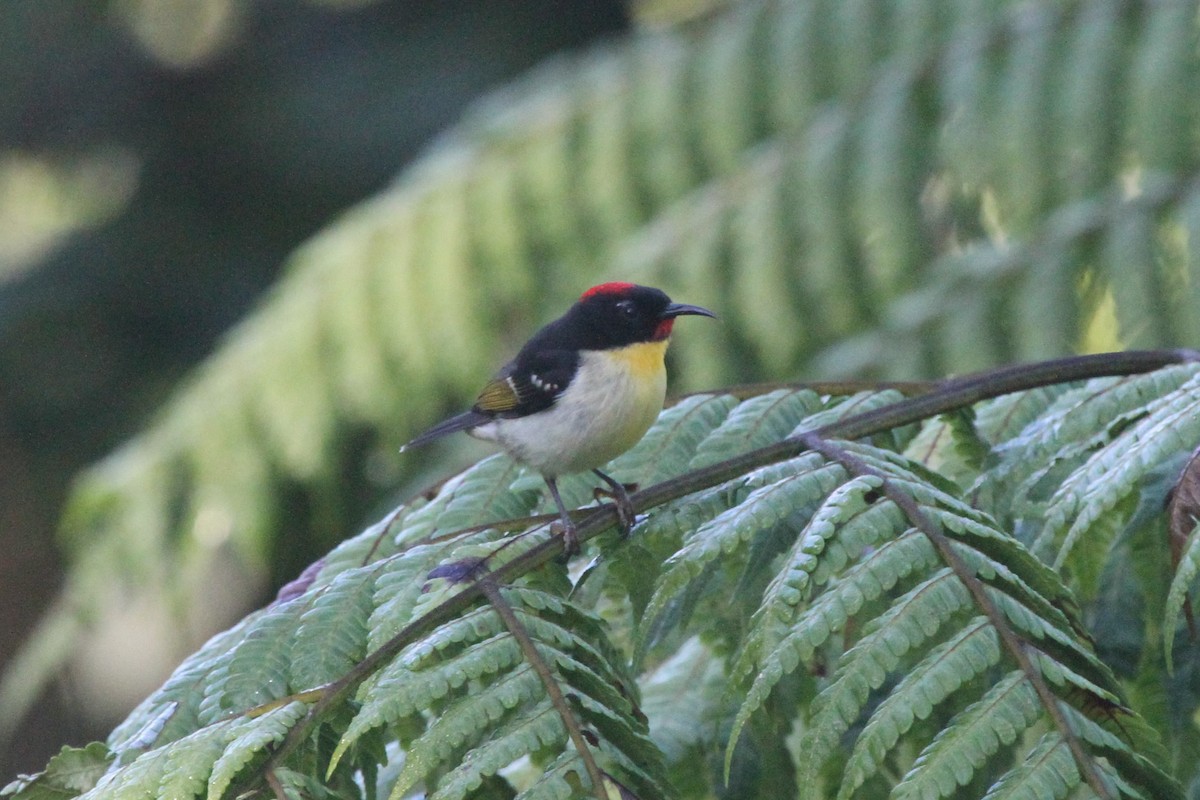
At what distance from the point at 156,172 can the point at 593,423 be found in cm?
747

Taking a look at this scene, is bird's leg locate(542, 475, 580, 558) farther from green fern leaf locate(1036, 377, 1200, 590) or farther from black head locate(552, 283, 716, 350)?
black head locate(552, 283, 716, 350)

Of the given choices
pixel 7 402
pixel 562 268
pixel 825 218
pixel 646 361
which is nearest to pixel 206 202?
pixel 7 402

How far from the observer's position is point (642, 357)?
10.2 ft

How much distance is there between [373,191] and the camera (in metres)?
9.28

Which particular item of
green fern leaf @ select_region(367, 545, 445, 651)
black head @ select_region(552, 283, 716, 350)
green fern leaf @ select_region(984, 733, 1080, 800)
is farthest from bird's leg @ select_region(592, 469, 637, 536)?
black head @ select_region(552, 283, 716, 350)

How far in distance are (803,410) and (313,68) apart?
7900 mm

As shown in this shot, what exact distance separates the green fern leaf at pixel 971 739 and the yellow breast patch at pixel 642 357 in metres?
1.41

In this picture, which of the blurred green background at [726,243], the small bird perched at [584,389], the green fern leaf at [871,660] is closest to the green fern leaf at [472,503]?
the small bird perched at [584,389]

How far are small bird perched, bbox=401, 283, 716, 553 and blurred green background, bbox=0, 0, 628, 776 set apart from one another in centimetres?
563

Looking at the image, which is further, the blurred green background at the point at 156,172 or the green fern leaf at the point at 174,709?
the blurred green background at the point at 156,172

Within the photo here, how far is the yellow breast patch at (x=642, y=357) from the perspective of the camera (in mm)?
3027

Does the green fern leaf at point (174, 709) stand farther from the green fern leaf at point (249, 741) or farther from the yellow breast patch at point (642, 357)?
the yellow breast patch at point (642, 357)

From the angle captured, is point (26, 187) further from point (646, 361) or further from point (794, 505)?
point (794, 505)

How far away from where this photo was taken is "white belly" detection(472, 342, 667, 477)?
2.87m
